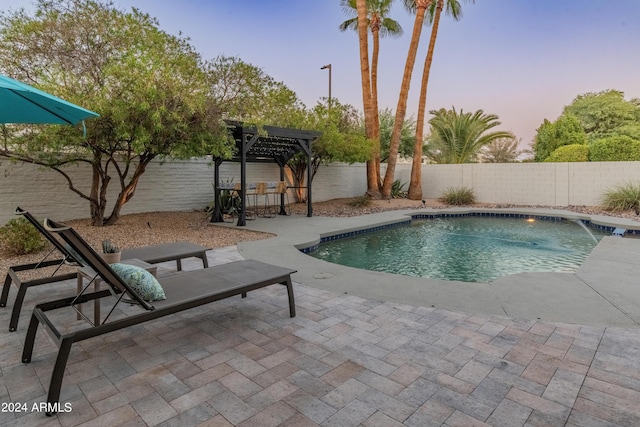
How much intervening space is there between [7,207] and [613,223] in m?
13.3

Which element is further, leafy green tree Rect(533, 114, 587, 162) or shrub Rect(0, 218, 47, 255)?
leafy green tree Rect(533, 114, 587, 162)

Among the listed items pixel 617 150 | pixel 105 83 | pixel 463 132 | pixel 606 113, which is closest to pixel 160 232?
pixel 105 83

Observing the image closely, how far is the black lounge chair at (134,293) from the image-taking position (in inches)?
77.0

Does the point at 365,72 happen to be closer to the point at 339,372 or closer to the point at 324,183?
the point at 324,183

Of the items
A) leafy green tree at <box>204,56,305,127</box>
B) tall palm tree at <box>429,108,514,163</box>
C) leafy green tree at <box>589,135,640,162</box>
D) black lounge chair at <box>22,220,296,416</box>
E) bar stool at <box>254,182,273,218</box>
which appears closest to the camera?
black lounge chair at <box>22,220,296,416</box>

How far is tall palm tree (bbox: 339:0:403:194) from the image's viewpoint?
13.5 m

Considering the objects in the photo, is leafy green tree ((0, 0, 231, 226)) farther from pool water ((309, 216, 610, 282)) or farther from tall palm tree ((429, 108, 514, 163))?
tall palm tree ((429, 108, 514, 163))

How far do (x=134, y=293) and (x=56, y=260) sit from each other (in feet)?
6.37

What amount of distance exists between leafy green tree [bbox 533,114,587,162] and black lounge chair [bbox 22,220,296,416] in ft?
71.5

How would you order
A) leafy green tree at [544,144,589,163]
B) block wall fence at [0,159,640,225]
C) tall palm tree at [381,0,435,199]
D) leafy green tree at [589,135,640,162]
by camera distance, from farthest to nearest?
leafy green tree at [544,144,589,163]
leafy green tree at [589,135,640,162]
tall palm tree at [381,0,435,199]
block wall fence at [0,159,640,225]

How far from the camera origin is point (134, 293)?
2.16 metres

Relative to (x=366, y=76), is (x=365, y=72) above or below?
above

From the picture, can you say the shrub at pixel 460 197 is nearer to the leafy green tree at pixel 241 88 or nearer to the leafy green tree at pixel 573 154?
the leafy green tree at pixel 573 154

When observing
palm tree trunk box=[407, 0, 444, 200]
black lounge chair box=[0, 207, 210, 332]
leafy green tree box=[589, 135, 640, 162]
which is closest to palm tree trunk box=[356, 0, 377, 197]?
palm tree trunk box=[407, 0, 444, 200]
